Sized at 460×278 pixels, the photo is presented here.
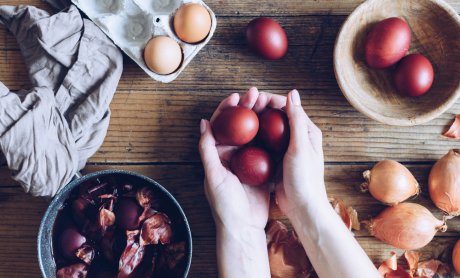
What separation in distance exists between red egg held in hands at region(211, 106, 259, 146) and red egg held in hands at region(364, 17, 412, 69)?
0.28m

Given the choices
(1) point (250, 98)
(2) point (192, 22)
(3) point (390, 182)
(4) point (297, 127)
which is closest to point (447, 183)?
(3) point (390, 182)

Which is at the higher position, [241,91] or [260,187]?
[241,91]

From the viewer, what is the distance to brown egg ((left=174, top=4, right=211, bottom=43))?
3.41 feet

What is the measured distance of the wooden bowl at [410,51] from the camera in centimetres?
105

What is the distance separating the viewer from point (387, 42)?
1035 millimetres

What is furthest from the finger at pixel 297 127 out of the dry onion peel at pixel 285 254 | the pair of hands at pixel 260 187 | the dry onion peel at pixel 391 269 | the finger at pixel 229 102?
the dry onion peel at pixel 391 269

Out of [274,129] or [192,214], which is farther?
[192,214]

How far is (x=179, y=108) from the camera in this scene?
1145 mm

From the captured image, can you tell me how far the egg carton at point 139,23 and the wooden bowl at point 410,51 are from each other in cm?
30

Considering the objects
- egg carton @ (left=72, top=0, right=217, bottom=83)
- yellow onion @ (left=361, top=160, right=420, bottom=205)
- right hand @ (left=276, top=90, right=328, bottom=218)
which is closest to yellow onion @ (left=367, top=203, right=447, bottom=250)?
yellow onion @ (left=361, top=160, right=420, bottom=205)

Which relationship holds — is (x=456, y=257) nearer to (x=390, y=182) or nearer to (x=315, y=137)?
(x=390, y=182)

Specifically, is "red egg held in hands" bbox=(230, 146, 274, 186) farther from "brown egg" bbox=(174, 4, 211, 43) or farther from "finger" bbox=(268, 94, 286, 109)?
"brown egg" bbox=(174, 4, 211, 43)

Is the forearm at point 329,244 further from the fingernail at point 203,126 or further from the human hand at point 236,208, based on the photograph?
the fingernail at point 203,126

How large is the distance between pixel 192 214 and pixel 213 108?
24cm
